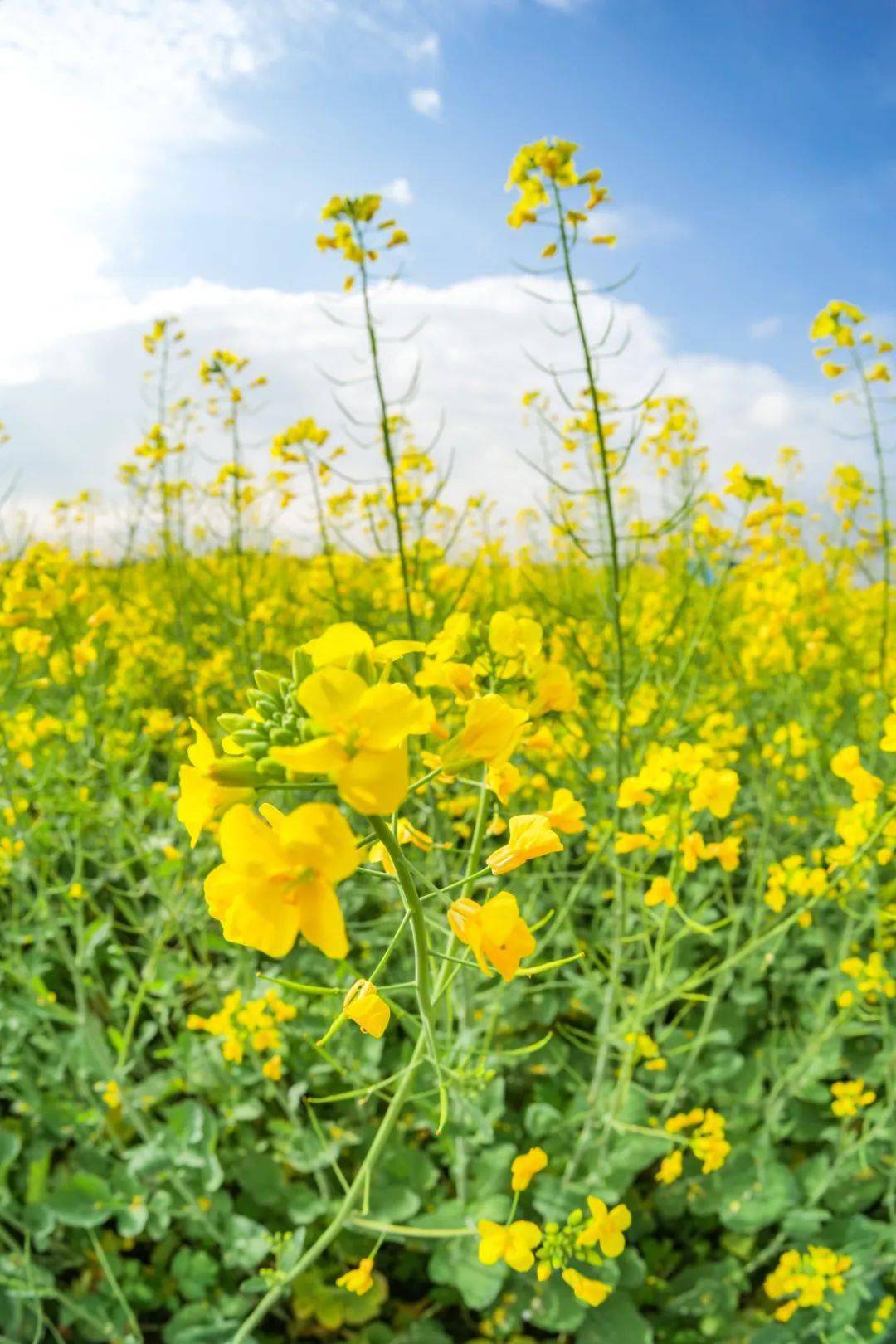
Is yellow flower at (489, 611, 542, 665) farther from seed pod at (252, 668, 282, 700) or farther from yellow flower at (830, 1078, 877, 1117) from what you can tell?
yellow flower at (830, 1078, 877, 1117)

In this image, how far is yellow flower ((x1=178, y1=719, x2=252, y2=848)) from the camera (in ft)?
2.58

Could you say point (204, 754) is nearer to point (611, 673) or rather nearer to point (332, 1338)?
point (611, 673)

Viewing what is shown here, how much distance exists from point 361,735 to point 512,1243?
3.18 ft

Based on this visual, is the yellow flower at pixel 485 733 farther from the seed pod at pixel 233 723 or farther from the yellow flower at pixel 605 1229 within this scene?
the yellow flower at pixel 605 1229

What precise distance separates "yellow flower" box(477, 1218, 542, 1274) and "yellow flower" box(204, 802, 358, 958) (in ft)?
2.63

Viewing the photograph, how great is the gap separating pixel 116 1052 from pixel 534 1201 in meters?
1.42

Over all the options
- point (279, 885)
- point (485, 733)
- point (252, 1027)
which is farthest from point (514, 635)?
point (252, 1027)

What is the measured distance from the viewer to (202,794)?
2.60ft

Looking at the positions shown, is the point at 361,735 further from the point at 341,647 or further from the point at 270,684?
the point at 270,684

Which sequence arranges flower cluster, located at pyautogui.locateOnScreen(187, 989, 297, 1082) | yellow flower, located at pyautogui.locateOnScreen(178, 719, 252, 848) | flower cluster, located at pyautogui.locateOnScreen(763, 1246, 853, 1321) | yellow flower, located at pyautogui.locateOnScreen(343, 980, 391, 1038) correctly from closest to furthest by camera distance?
yellow flower, located at pyautogui.locateOnScreen(178, 719, 252, 848) → yellow flower, located at pyautogui.locateOnScreen(343, 980, 391, 1038) → flower cluster, located at pyautogui.locateOnScreen(763, 1246, 853, 1321) → flower cluster, located at pyautogui.locateOnScreen(187, 989, 297, 1082)

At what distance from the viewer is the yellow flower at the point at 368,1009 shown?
896 mm

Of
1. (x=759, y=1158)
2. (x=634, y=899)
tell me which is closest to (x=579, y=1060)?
(x=759, y=1158)

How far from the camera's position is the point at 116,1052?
9.22 ft

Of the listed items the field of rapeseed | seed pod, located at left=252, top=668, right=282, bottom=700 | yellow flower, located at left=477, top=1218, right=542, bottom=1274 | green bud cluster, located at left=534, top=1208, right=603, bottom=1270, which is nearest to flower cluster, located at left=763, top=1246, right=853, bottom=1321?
the field of rapeseed
